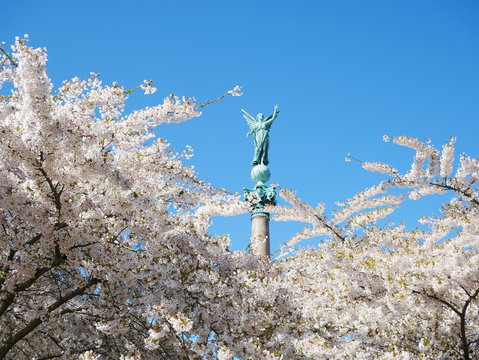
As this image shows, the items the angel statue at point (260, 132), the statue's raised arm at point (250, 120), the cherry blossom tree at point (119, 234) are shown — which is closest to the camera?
the cherry blossom tree at point (119, 234)

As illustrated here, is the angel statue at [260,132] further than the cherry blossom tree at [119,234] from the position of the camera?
Yes

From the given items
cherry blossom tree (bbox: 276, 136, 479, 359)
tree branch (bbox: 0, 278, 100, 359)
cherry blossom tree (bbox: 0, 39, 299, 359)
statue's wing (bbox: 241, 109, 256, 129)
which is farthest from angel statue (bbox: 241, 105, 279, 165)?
tree branch (bbox: 0, 278, 100, 359)

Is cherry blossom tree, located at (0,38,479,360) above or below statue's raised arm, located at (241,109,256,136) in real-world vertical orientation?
below

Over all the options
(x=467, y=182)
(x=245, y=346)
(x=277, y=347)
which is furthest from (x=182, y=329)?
(x=467, y=182)

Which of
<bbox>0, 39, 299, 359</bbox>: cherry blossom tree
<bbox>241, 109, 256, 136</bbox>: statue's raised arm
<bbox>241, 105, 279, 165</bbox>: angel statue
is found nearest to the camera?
<bbox>0, 39, 299, 359</bbox>: cherry blossom tree

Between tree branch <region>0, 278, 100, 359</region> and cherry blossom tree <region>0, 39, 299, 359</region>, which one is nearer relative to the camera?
cherry blossom tree <region>0, 39, 299, 359</region>

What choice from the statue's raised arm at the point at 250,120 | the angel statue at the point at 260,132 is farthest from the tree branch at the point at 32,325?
the statue's raised arm at the point at 250,120

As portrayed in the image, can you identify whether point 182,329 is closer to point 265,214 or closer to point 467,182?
point 467,182

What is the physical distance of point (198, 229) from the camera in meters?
8.08

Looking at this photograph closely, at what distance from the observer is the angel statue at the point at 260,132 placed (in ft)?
79.8

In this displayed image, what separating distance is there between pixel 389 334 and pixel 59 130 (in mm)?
6140

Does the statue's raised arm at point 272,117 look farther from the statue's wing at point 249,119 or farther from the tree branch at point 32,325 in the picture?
the tree branch at point 32,325

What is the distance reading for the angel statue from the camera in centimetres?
2433

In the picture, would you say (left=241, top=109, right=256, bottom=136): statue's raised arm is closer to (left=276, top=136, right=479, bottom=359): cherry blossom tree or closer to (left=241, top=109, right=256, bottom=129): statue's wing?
(left=241, top=109, right=256, bottom=129): statue's wing
